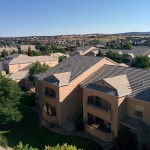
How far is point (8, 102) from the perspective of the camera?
41.2m

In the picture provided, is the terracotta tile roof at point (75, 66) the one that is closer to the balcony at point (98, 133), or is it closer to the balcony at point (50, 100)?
the balcony at point (50, 100)

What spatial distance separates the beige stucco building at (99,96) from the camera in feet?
108

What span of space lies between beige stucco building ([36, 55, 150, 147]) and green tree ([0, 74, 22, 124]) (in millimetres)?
6034

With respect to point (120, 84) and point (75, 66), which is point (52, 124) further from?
point (120, 84)

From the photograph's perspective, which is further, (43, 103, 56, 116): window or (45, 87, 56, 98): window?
(43, 103, 56, 116): window

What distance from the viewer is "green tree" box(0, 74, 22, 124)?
3997cm

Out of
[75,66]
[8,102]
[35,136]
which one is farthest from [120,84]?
[8,102]

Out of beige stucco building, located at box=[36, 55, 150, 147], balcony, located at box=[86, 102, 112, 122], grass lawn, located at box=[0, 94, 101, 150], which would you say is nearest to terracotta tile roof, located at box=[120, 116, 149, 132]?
beige stucco building, located at box=[36, 55, 150, 147]

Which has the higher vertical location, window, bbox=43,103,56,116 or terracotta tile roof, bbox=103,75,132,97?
terracotta tile roof, bbox=103,75,132,97

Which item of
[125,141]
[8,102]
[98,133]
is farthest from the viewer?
[8,102]

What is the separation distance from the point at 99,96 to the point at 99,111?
223cm

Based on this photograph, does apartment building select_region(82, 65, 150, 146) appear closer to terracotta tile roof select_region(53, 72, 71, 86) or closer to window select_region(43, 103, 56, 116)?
terracotta tile roof select_region(53, 72, 71, 86)

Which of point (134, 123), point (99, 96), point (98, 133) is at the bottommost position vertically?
point (98, 133)

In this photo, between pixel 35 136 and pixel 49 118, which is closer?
pixel 35 136
